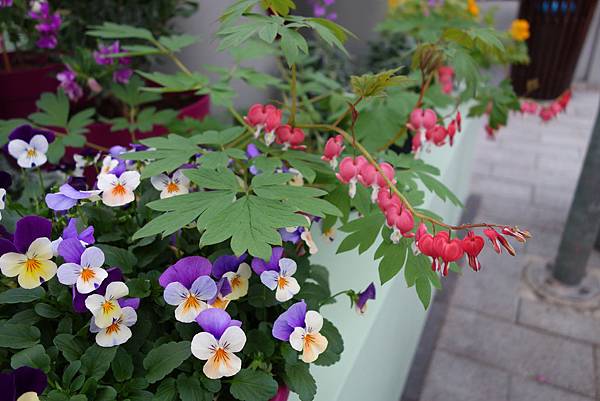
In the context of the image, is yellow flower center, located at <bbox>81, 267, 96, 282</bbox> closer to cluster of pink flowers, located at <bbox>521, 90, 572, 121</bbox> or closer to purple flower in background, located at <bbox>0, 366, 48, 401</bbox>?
purple flower in background, located at <bbox>0, 366, 48, 401</bbox>

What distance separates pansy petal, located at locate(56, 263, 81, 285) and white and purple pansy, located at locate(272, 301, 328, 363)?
25 cm

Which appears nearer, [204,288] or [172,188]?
[204,288]

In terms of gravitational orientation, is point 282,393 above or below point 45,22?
below

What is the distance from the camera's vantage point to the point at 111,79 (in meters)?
1.47

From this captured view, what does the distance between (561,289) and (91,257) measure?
224cm

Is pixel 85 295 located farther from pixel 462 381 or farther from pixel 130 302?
pixel 462 381

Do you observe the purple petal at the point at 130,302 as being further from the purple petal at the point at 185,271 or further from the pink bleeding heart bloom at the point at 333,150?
the pink bleeding heart bloom at the point at 333,150

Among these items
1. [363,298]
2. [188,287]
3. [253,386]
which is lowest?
[363,298]

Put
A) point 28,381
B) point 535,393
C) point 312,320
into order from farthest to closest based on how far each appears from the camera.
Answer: point 535,393
point 312,320
point 28,381

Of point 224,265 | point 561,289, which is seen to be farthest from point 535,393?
point 224,265

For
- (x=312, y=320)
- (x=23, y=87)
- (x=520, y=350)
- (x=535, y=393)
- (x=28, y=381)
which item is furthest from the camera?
(x=520, y=350)

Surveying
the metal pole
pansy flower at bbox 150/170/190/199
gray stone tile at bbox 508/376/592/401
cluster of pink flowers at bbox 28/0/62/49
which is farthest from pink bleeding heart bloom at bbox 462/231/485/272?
the metal pole

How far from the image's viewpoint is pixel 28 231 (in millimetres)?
655

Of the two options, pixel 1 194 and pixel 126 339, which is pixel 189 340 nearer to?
pixel 126 339
